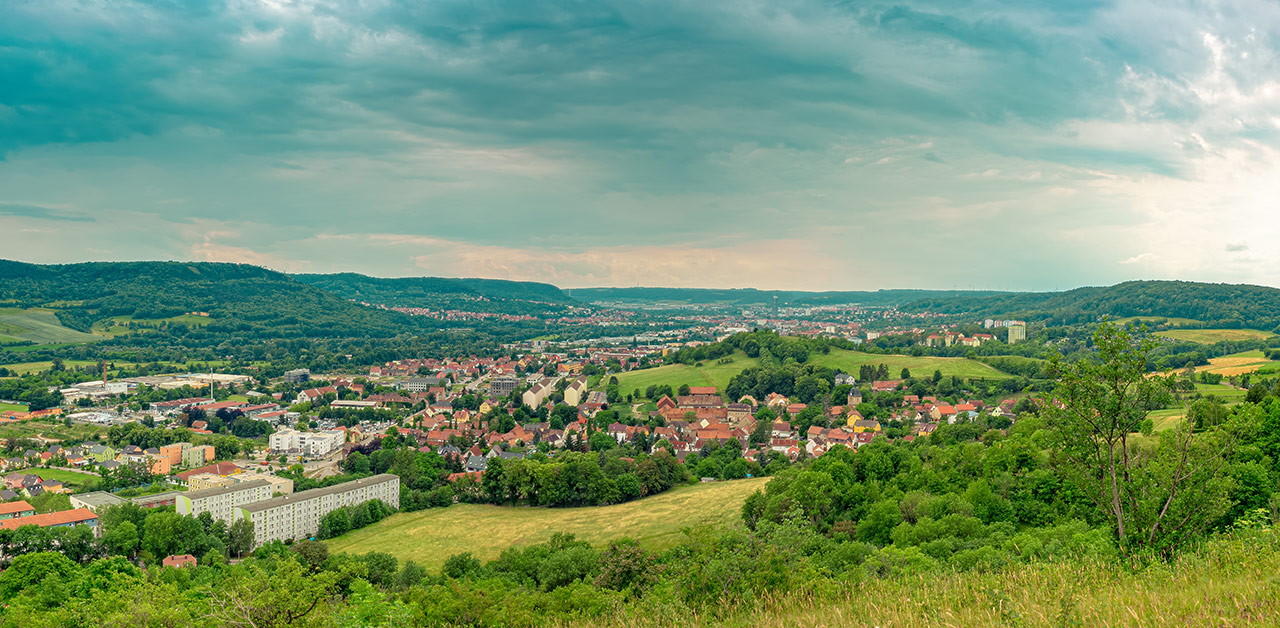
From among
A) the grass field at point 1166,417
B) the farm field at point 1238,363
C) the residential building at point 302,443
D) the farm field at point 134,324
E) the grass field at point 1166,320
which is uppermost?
the grass field at point 1166,320

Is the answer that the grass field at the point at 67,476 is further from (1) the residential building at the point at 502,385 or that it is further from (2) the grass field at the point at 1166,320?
(2) the grass field at the point at 1166,320

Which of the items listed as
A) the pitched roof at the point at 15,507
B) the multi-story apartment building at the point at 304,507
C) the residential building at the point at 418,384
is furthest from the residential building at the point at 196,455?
the residential building at the point at 418,384

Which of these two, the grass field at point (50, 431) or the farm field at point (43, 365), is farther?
the farm field at point (43, 365)

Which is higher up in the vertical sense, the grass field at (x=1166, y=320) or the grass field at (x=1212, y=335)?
the grass field at (x=1166, y=320)

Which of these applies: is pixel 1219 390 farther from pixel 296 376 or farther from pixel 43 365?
pixel 43 365

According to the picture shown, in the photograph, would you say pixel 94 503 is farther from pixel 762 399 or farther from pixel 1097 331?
pixel 762 399

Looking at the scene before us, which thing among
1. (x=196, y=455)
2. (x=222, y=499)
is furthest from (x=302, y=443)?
(x=222, y=499)

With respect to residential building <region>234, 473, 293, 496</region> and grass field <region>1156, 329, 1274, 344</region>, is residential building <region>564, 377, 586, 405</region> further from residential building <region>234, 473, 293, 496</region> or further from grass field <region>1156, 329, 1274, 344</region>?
grass field <region>1156, 329, 1274, 344</region>
